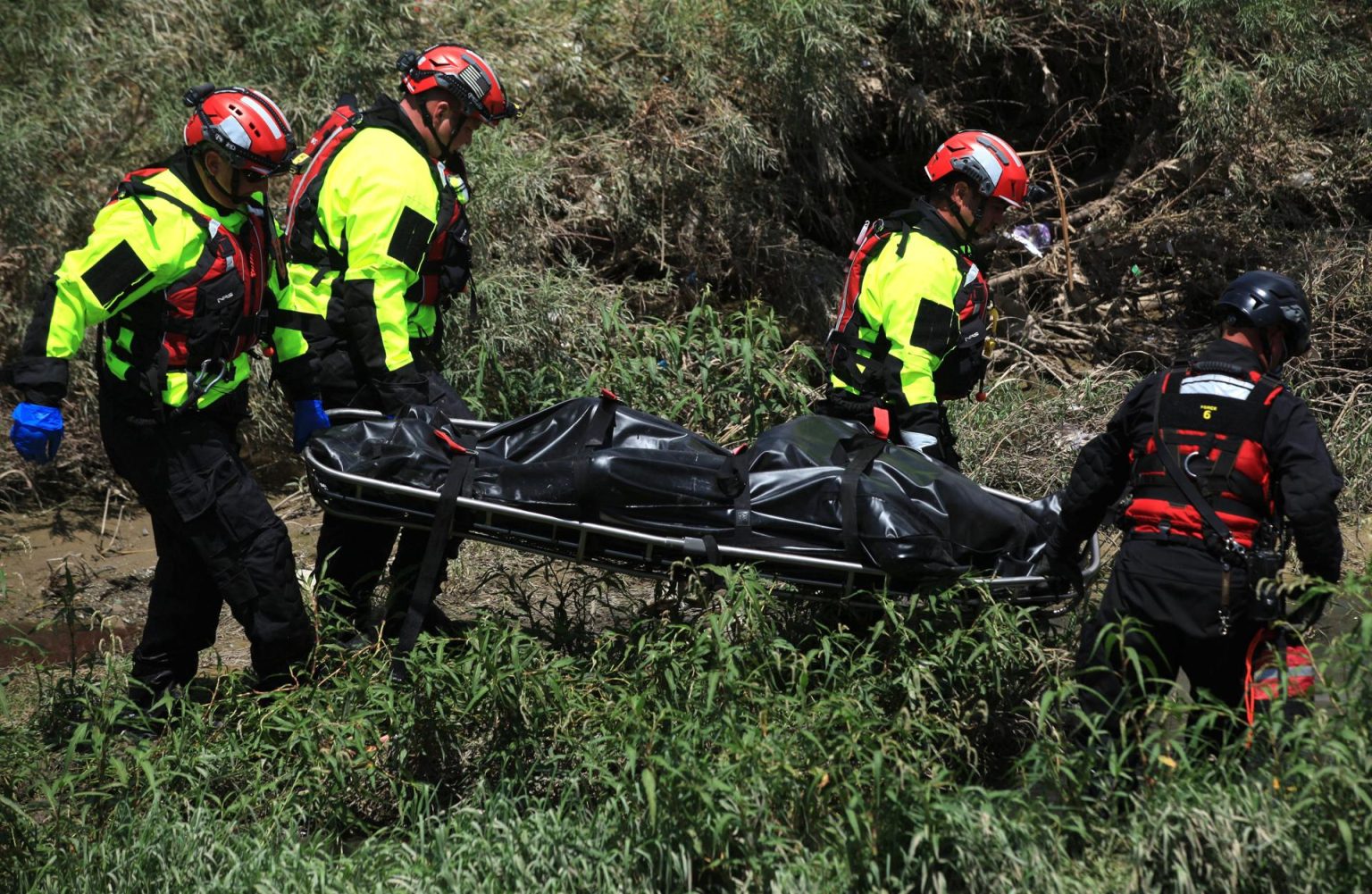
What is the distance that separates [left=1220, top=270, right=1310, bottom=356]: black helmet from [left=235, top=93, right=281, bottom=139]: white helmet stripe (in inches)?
116

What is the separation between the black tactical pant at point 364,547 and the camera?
5082 mm

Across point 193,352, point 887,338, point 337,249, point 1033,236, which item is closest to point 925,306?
point 887,338

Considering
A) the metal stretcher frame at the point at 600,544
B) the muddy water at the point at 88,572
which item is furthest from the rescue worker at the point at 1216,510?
the muddy water at the point at 88,572

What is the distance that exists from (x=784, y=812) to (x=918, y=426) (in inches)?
60.8

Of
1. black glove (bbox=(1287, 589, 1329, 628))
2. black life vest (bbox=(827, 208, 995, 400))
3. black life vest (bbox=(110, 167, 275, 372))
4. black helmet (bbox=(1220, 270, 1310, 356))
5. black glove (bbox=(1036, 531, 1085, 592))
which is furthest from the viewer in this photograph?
black life vest (bbox=(827, 208, 995, 400))

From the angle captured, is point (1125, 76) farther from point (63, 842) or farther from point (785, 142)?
point (63, 842)

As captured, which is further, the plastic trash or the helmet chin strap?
the plastic trash

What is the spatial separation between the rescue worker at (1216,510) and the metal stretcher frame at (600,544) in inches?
15.4

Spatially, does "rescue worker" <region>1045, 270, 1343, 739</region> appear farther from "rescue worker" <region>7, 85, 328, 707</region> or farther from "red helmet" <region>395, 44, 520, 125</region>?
"rescue worker" <region>7, 85, 328, 707</region>

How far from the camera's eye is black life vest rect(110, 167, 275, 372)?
4520mm

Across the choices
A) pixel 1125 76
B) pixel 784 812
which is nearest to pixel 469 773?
pixel 784 812

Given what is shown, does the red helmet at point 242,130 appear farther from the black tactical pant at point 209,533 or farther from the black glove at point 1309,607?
the black glove at point 1309,607

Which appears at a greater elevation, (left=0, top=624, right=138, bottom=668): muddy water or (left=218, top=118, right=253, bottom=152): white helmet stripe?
(left=218, top=118, right=253, bottom=152): white helmet stripe

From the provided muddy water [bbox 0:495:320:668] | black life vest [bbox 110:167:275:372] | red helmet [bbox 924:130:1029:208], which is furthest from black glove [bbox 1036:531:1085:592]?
muddy water [bbox 0:495:320:668]
